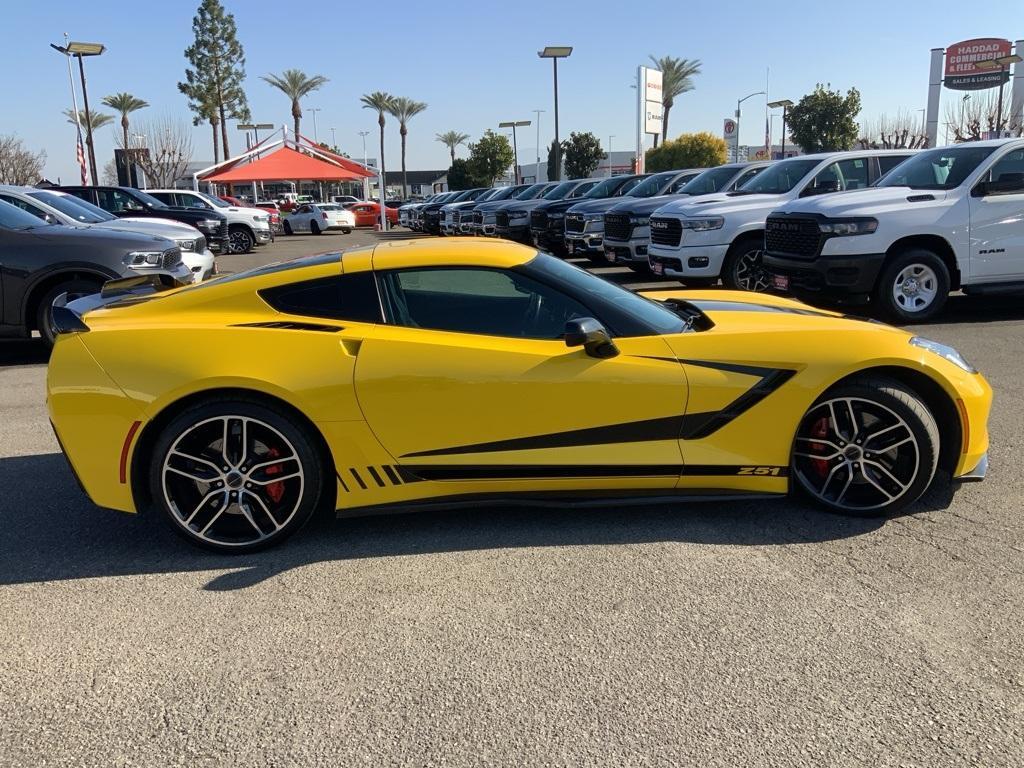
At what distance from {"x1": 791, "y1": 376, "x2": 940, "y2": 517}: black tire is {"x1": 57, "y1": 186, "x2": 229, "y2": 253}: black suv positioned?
16.7 m

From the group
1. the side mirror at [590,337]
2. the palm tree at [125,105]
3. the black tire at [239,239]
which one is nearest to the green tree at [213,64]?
the palm tree at [125,105]

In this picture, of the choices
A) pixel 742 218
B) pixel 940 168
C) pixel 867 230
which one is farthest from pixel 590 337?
pixel 742 218

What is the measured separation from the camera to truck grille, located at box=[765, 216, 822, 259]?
8.67m

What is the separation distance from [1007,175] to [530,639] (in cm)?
817

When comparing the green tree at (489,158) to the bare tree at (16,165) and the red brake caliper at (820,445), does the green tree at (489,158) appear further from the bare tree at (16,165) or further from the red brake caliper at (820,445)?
the red brake caliper at (820,445)

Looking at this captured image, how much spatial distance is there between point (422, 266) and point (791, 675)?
230 cm

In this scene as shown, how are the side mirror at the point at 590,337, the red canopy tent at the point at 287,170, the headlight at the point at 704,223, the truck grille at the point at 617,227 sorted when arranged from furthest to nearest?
the red canopy tent at the point at 287,170, the truck grille at the point at 617,227, the headlight at the point at 704,223, the side mirror at the point at 590,337

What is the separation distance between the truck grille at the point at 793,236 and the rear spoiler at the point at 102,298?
22.0 feet

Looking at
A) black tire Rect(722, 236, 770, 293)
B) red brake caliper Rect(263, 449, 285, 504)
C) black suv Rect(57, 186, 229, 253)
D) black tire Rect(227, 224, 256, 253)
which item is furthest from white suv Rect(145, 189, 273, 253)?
red brake caliper Rect(263, 449, 285, 504)

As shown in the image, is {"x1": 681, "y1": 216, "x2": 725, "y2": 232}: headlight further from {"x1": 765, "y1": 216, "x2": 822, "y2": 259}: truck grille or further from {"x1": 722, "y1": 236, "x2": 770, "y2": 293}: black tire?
{"x1": 765, "y1": 216, "x2": 822, "y2": 259}: truck grille

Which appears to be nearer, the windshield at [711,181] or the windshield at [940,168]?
the windshield at [940,168]

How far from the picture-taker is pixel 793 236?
29.5ft

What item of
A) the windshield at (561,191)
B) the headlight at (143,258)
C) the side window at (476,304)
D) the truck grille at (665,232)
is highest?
the windshield at (561,191)

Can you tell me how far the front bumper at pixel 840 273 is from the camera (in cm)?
848
